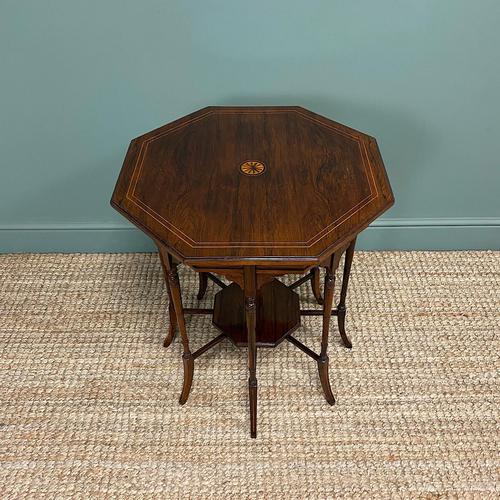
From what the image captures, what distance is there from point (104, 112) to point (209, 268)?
31.5 inches

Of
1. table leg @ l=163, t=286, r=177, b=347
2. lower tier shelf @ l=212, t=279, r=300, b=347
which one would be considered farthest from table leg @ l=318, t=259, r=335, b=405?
table leg @ l=163, t=286, r=177, b=347

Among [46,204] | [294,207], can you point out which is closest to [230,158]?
[294,207]

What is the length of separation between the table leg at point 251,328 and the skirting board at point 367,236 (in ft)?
2.45

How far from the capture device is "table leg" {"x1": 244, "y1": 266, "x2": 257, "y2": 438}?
131cm

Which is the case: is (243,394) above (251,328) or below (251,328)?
below

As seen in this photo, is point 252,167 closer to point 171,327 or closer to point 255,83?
point 255,83

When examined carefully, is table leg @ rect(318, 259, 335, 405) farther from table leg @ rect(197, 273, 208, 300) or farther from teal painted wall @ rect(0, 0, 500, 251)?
teal painted wall @ rect(0, 0, 500, 251)

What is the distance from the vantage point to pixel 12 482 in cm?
152

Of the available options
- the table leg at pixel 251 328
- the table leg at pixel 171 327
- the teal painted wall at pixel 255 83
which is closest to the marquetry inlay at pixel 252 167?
the table leg at pixel 251 328

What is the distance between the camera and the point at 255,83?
1777 millimetres

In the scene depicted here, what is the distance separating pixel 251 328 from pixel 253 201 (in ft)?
0.96

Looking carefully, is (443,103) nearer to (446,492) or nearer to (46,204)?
(446,492)

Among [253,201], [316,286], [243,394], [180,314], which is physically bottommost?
[243,394]

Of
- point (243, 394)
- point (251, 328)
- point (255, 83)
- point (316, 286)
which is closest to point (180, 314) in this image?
point (251, 328)
